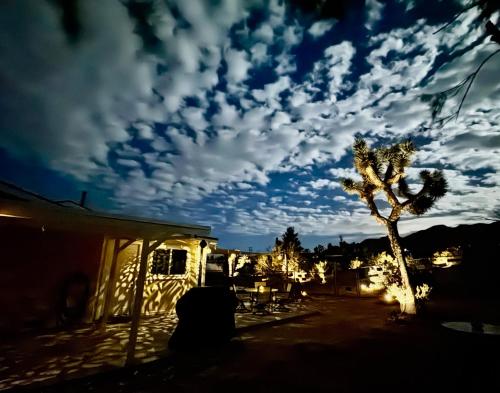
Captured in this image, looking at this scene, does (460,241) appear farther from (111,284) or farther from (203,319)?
(111,284)

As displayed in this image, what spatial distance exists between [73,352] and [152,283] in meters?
4.52

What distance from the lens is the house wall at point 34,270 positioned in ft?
22.0

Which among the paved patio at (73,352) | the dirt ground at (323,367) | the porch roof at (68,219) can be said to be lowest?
the dirt ground at (323,367)

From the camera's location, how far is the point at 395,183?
1070 centimetres

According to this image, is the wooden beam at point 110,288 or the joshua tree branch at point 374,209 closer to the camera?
the wooden beam at point 110,288

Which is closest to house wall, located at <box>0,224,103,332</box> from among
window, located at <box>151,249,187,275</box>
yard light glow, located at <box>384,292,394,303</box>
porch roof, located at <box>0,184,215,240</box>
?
porch roof, located at <box>0,184,215,240</box>

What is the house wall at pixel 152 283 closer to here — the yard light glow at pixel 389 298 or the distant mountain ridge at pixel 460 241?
the yard light glow at pixel 389 298

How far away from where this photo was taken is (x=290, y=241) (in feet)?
103

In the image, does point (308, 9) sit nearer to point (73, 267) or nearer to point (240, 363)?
point (240, 363)

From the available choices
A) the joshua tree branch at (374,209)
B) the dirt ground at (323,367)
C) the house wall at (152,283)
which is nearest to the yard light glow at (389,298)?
the joshua tree branch at (374,209)

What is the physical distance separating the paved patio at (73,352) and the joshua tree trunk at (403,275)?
21.6 feet

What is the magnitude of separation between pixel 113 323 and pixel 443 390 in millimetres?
8815

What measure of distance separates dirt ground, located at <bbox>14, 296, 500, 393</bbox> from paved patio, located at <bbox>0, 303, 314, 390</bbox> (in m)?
0.45

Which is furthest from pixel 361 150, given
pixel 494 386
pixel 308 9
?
pixel 494 386
